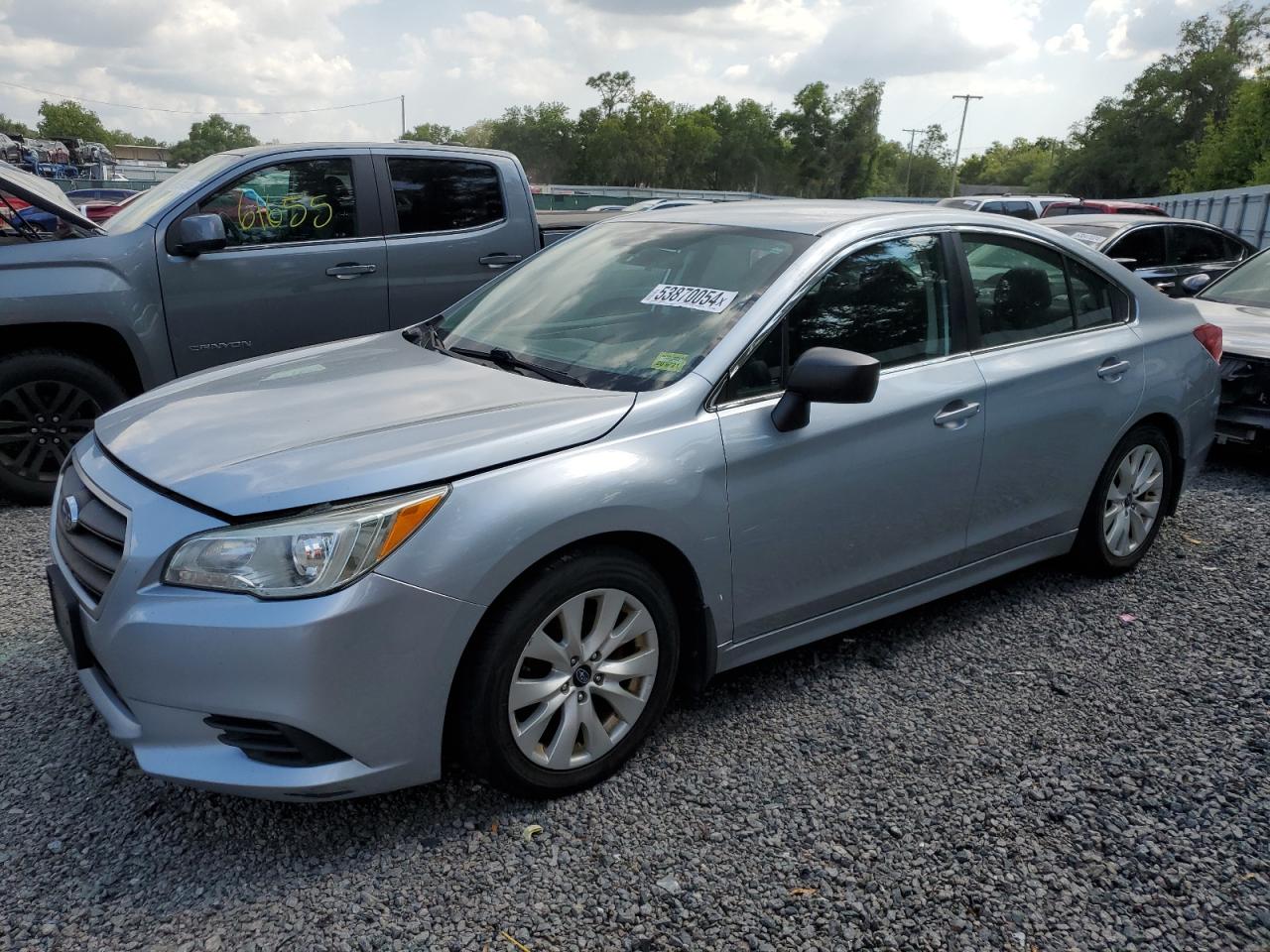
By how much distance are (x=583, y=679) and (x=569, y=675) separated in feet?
0.18

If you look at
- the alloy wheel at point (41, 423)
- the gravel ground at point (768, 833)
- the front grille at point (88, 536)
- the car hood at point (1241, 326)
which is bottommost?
the gravel ground at point (768, 833)

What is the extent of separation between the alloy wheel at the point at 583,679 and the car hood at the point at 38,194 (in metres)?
4.34

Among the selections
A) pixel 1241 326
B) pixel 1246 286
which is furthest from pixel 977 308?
pixel 1246 286

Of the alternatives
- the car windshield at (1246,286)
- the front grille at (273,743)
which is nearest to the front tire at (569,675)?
the front grille at (273,743)

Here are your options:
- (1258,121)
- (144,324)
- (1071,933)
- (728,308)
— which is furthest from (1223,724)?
(1258,121)

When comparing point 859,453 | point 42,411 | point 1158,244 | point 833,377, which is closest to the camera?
point 833,377

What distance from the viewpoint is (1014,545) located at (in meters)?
3.94

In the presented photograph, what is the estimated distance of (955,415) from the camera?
3.52 metres

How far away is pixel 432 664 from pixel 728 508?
0.98 m

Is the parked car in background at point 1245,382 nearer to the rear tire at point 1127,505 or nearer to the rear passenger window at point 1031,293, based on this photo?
the rear tire at point 1127,505

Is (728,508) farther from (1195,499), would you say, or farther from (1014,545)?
(1195,499)

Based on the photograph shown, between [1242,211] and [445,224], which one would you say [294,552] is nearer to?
[445,224]

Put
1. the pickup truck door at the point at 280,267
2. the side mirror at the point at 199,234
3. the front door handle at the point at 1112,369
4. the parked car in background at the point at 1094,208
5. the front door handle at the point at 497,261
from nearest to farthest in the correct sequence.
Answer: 1. the front door handle at the point at 1112,369
2. the side mirror at the point at 199,234
3. the pickup truck door at the point at 280,267
4. the front door handle at the point at 497,261
5. the parked car in background at the point at 1094,208

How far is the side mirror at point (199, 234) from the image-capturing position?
212 inches
